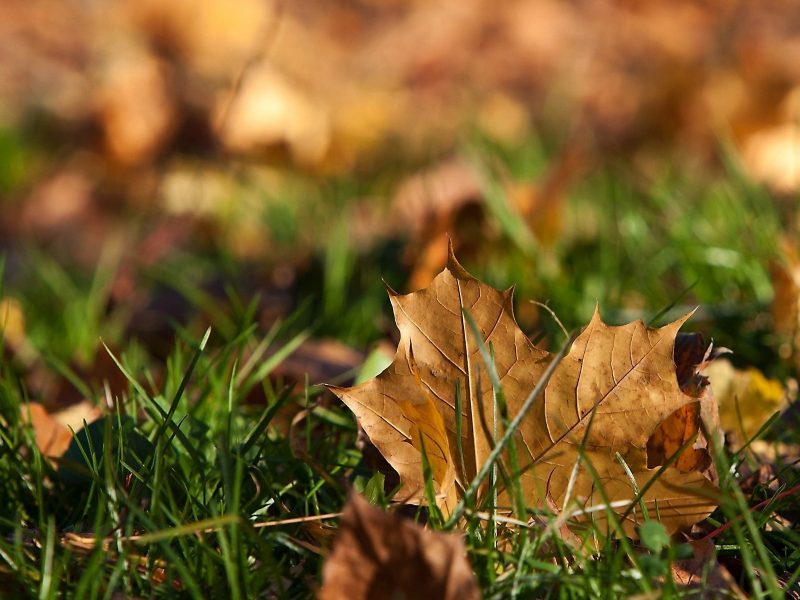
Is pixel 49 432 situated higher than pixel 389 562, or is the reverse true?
pixel 389 562

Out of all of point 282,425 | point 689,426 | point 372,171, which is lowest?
point 372,171

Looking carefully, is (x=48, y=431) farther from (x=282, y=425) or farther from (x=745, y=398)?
(x=745, y=398)

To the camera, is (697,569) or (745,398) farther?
(745,398)

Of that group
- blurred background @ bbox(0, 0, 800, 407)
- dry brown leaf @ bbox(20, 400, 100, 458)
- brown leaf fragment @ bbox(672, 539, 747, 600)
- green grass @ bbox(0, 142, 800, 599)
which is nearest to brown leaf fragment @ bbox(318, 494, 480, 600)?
green grass @ bbox(0, 142, 800, 599)

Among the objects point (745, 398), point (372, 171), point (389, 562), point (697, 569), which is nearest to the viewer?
point (389, 562)

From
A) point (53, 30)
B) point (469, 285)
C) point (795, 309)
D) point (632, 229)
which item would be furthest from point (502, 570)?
point (53, 30)

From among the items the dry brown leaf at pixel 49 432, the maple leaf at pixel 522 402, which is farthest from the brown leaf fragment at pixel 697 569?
the dry brown leaf at pixel 49 432

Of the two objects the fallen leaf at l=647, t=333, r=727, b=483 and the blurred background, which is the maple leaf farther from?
the blurred background

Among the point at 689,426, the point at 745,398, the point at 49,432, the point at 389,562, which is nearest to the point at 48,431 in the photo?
the point at 49,432
